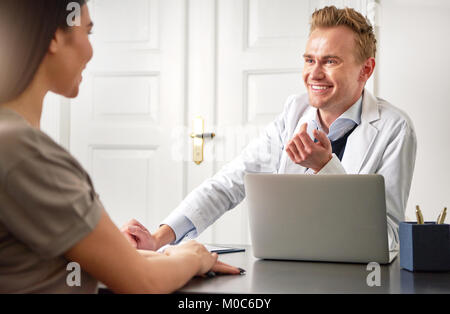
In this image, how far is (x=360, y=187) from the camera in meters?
Answer: 0.97

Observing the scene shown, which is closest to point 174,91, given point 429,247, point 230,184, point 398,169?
point 230,184

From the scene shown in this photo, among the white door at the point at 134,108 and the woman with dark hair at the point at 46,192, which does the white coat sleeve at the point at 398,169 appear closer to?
the woman with dark hair at the point at 46,192

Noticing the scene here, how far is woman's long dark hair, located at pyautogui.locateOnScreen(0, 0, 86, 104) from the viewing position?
2.38 ft

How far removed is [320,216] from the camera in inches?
39.5

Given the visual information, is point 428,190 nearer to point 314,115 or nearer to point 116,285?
point 314,115

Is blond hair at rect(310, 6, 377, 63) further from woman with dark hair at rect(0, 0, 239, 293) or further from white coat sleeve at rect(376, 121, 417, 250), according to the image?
woman with dark hair at rect(0, 0, 239, 293)

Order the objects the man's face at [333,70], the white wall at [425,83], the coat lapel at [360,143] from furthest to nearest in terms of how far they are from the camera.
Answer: the white wall at [425,83] → the man's face at [333,70] → the coat lapel at [360,143]

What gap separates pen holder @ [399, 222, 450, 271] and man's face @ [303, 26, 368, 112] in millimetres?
812

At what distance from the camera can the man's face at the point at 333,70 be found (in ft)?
5.63

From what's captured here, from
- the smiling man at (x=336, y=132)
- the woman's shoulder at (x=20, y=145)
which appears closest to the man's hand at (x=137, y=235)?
the smiling man at (x=336, y=132)

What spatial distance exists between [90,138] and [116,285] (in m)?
2.17

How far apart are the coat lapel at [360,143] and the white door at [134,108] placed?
124 cm

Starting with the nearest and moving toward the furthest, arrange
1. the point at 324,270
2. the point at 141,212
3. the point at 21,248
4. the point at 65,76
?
the point at 21,248, the point at 65,76, the point at 324,270, the point at 141,212

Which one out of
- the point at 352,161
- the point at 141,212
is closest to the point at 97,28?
the point at 141,212
